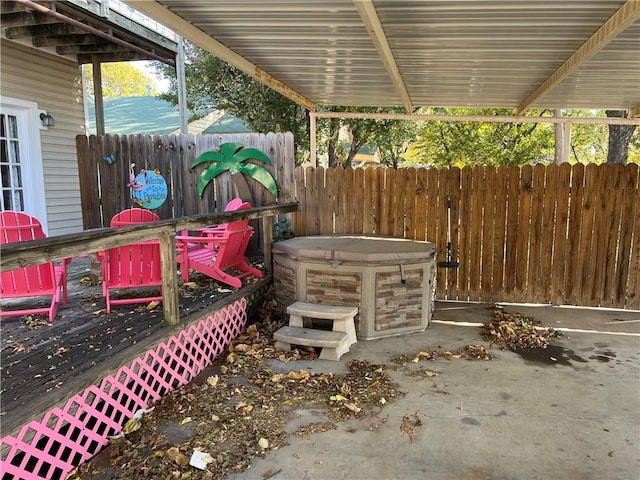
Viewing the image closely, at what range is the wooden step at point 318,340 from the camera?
3.96 meters

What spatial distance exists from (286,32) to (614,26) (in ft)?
8.60

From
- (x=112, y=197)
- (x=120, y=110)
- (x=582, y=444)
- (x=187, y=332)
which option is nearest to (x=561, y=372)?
(x=582, y=444)

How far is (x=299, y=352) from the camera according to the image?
411 centimetres

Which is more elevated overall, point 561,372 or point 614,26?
point 614,26

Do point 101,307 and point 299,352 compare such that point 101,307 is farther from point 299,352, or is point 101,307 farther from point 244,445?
point 244,445

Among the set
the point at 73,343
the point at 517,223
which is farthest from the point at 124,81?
the point at 73,343

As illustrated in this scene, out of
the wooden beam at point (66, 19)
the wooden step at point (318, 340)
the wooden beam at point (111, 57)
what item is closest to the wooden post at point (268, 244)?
the wooden step at point (318, 340)

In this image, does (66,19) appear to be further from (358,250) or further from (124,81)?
(124,81)

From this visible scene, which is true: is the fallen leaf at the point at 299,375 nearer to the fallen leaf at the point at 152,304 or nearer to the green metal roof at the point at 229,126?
the fallen leaf at the point at 152,304

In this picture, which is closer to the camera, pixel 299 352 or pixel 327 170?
pixel 299 352

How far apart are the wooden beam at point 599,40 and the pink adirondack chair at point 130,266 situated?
3988 millimetres

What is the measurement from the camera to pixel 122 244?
2967 mm

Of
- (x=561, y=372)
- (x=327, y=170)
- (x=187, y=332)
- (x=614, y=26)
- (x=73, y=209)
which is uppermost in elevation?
(x=614, y=26)

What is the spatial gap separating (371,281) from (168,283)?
1951 millimetres
